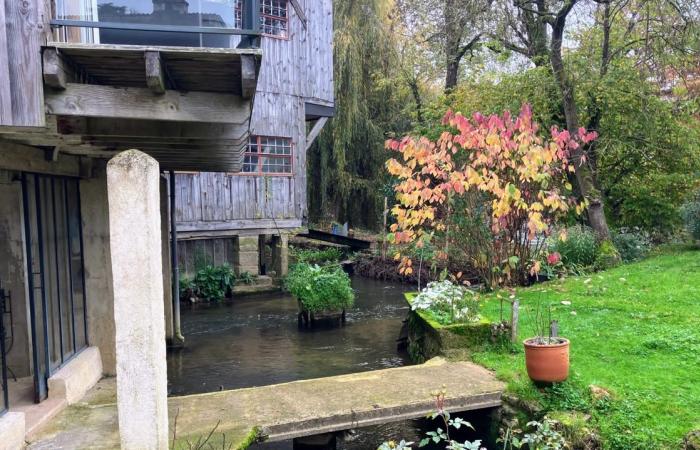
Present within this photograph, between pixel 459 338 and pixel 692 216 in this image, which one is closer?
pixel 459 338

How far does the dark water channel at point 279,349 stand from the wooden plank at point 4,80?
393 centimetres

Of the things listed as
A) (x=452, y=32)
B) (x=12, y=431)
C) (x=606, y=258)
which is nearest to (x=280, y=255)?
(x=452, y=32)

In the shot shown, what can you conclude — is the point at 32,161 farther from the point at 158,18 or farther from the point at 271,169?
the point at 271,169

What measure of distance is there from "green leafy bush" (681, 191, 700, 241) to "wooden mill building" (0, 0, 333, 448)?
10.5 metres

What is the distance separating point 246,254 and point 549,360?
1026cm

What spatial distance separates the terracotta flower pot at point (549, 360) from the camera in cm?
536

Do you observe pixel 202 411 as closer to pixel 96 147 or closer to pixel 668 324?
pixel 96 147

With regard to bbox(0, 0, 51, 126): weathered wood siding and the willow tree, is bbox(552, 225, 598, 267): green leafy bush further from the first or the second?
bbox(0, 0, 51, 126): weathered wood siding

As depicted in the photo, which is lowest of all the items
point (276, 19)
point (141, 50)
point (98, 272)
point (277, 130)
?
point (98, 272)

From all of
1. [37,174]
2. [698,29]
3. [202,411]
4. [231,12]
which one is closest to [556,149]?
[698,29]

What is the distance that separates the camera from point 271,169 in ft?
46.5

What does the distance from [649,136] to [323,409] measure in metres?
11.5

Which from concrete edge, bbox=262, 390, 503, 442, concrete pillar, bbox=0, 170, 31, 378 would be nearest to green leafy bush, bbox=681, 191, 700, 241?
concrete edge, bbox=262, 390, 503, 442

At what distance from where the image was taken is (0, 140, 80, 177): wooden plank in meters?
4.67
